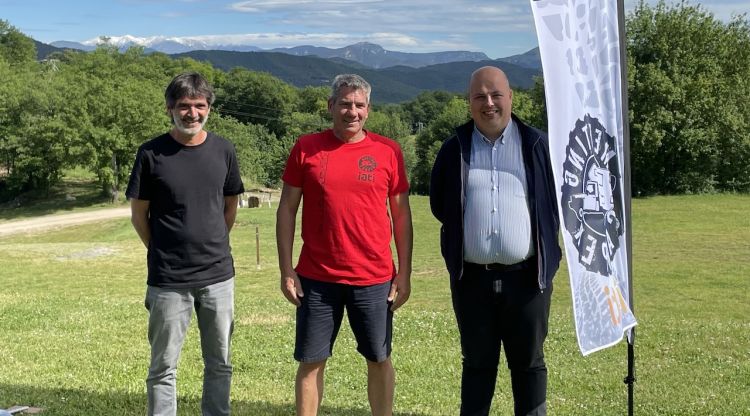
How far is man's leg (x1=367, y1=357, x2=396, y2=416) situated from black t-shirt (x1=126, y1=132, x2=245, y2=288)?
1082 millimetres

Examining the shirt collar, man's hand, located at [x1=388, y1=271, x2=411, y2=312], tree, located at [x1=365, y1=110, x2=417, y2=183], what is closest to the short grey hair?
the shirt collar

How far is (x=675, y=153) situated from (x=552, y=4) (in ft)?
137

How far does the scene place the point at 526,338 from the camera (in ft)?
12.8

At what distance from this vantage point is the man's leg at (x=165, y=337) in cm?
409

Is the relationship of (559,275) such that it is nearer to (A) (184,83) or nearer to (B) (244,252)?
(B) (244,252)

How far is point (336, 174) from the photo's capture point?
3.91 m

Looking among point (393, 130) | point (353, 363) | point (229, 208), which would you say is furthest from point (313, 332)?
point (393, 130)

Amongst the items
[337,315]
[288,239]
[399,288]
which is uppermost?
[288,239]

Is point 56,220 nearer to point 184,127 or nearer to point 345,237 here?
point 184,127

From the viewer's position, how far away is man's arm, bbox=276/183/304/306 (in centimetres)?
406

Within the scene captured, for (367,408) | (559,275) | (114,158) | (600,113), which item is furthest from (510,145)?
(114,158)

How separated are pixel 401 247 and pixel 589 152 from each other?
3.88ft

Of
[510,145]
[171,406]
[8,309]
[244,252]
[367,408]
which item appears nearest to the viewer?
[510,145]

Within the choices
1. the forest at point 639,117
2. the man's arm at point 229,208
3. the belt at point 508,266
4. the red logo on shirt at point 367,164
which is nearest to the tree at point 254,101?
the forest at point 639,117
